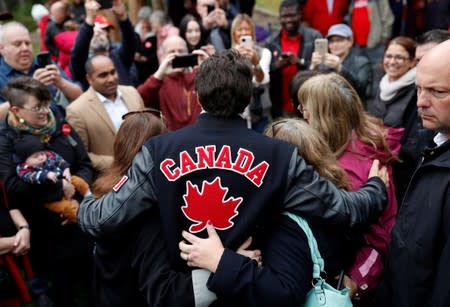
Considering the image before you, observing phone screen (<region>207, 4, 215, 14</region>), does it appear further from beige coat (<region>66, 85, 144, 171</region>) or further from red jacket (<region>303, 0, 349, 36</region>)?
beige coat (<region>66, 85, 144, 171</region>)

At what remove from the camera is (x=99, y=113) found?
3719mm

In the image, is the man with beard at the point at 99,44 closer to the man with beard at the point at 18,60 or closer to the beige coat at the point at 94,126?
the man with beard at the point at 18,60

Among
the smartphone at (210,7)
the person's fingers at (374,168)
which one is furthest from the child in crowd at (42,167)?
the smartphone at (210,7)

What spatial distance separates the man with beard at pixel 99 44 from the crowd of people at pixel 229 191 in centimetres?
55

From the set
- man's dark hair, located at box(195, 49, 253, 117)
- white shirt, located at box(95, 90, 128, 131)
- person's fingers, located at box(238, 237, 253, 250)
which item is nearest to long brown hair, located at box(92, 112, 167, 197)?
man's dark hair, located at box(195, 49, 253, 117)

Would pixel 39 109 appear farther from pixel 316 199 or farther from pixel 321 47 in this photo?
pixel 321 47

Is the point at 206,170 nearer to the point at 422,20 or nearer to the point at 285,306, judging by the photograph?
the point at 285,306

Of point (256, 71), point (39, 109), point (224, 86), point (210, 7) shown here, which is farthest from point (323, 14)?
point (224, 86)

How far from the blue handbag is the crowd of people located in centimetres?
2

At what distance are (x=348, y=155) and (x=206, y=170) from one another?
0.99 meters

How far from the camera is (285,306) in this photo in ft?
5.63

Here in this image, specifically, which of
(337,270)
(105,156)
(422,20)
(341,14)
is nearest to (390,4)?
(422,20)

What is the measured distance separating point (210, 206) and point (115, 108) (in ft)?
7.96

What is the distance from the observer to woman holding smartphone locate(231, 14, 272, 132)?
14.6 feet
